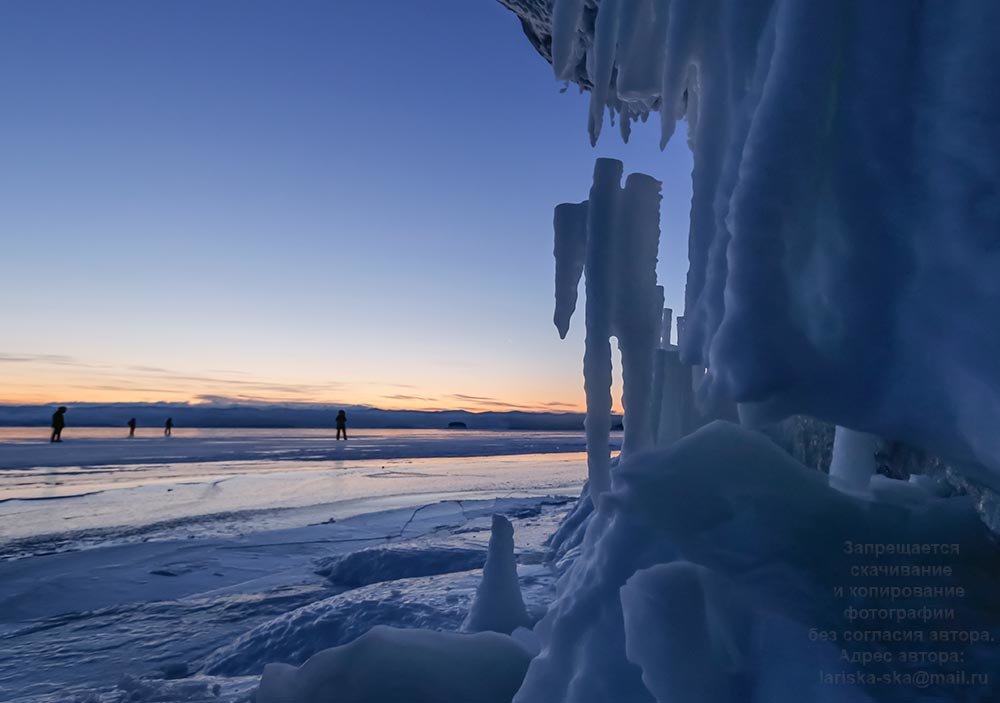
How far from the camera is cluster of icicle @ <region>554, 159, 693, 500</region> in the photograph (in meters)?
3.10

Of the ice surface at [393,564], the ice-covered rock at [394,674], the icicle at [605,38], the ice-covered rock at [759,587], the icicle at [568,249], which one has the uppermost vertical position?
the icicle at [605,38]

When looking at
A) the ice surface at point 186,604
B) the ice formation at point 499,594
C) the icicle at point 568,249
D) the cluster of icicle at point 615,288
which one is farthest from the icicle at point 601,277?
the ice surface at point 186,604

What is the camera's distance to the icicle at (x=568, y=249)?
3496 mm

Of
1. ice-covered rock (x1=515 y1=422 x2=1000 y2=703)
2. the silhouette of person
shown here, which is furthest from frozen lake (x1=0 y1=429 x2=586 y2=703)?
the silhouette of person

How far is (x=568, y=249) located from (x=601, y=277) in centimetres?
48

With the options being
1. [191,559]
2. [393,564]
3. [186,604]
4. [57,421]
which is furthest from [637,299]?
[57,421]

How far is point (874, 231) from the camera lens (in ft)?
4.30

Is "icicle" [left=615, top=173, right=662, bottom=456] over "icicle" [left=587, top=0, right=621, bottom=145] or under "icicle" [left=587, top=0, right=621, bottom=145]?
under

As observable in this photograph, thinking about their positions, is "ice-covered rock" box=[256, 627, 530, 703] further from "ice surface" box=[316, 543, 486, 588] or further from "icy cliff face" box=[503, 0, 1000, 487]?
"ice surface" box=[316, 543, 486, 588]

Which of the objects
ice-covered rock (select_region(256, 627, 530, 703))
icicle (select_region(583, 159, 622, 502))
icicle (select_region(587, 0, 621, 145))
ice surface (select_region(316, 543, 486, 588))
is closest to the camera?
ice-covered rock (select_region(256, 627, 530, 703))

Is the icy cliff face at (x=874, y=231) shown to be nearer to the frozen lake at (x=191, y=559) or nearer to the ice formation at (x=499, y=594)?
the ice formation at (x=499, y=594)

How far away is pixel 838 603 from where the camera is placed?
5.11 feet

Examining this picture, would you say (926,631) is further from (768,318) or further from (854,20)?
(854,20)

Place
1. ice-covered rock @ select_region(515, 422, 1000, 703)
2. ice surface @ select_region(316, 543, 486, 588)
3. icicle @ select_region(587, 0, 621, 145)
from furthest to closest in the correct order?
ice surface @ select_region(316, 543, 486, 588) → icicle @ select_region(587, 0, 621, 145) → ice-covered rock @ select_region(515, 422, 1000, 703)
